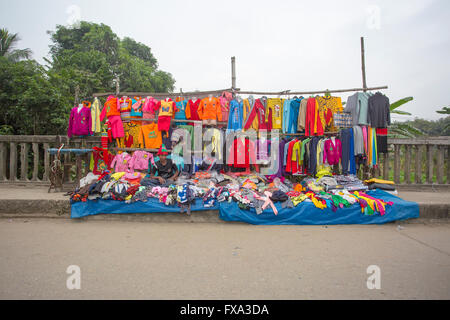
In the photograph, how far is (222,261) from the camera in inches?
117

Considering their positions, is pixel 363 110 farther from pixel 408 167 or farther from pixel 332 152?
pixel 408 167

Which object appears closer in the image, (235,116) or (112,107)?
(235,116)

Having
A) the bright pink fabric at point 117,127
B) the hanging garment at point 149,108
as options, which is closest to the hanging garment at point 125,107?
the bright pink fabric at point 117,127

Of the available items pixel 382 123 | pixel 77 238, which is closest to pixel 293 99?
pixel 382 123

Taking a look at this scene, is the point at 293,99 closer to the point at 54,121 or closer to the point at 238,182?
the point at 238,182

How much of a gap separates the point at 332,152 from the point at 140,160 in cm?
464

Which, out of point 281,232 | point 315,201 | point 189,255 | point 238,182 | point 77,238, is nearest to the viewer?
point 189,255

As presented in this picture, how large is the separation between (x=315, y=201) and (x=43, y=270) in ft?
13.8

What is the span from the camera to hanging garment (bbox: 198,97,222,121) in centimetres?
625

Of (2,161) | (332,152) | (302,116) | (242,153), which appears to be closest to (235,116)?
(242,153)

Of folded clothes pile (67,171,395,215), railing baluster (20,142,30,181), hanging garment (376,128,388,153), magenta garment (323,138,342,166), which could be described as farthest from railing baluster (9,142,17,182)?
hanging garment (376,128,388,153)

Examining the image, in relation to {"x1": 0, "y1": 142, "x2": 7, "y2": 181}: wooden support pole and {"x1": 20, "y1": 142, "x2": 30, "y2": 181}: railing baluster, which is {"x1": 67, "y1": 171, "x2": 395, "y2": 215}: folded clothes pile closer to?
{"x1": 20, "y1": 142, "x2": 30, "y2": 181}: railing baluster

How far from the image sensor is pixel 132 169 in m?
6.14

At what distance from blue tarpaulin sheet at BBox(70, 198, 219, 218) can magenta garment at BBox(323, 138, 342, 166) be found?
3061mm
